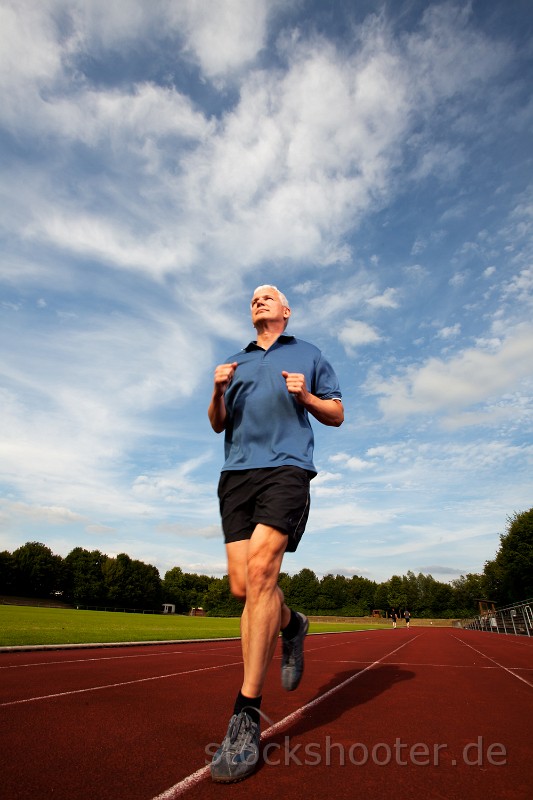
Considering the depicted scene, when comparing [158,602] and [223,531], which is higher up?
[158,602]

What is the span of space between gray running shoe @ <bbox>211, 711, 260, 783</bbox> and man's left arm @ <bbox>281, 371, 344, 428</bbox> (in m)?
1.63

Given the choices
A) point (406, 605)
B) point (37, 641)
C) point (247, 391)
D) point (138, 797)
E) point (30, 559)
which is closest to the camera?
point (138, 797)

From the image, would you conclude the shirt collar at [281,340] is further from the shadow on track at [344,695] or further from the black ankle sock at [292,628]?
the shadow on track at [344,695]

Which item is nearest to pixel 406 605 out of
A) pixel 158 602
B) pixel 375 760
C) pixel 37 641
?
pixel 158 602

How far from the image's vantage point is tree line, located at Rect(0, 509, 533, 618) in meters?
54.0

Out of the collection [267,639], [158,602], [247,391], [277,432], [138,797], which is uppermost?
[158,602]

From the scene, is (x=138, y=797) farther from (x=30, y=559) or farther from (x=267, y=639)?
(x=30, y=559)

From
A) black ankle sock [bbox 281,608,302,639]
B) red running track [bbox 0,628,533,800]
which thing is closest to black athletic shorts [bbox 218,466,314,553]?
black ankle sock [bbox 281,608,302,639]

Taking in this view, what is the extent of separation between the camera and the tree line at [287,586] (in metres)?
54.0

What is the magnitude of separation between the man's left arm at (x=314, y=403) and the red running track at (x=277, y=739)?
1834 mm

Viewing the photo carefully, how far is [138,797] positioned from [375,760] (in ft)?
4.12

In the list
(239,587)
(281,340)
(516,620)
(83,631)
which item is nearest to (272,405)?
(281,340)

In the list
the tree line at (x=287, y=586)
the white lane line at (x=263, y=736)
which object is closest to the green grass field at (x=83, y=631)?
the white lane line at (x=263, y=736)

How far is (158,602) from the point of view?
90.9 metres
